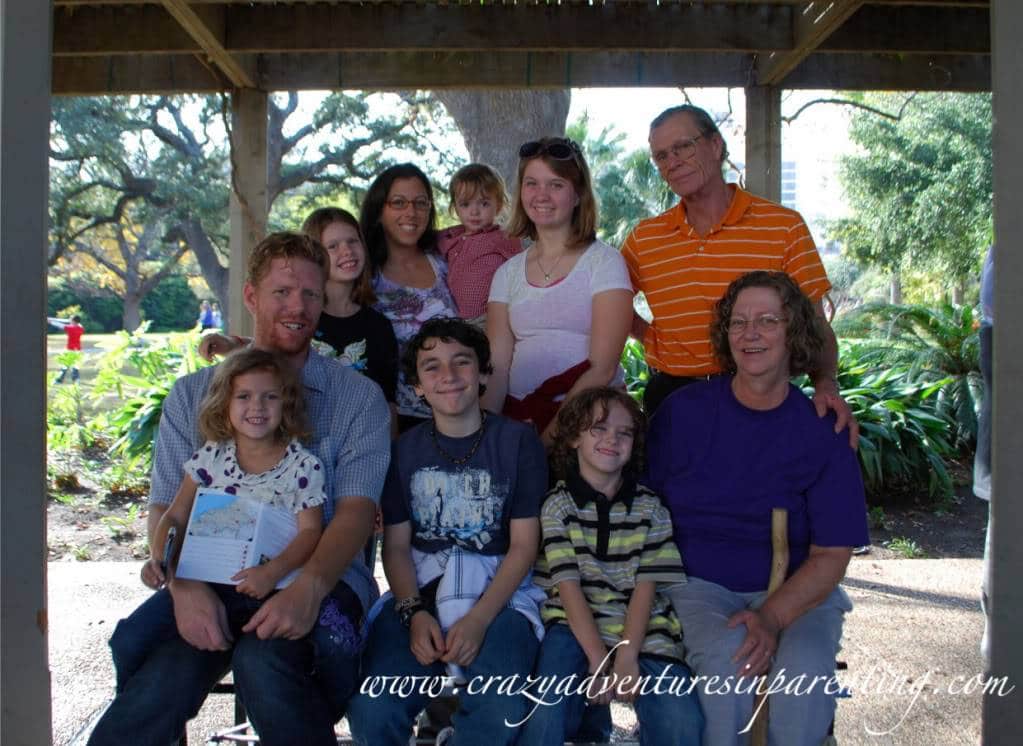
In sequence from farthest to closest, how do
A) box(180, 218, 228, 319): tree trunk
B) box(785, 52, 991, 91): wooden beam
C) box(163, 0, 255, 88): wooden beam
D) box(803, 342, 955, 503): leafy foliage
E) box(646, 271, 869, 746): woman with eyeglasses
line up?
box(180, 218, 228, 319): tree trunk
box(803, 342, 955, 503): leafy foliage
box(785, 52, 991, 91): wooden beam
box(163, 0, 255, 88): wooden beam
box(646, 271, 869, 746): woman with eyeglasses

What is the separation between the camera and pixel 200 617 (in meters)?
2.49

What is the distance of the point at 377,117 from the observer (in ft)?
71.6

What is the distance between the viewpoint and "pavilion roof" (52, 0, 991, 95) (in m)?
4.66

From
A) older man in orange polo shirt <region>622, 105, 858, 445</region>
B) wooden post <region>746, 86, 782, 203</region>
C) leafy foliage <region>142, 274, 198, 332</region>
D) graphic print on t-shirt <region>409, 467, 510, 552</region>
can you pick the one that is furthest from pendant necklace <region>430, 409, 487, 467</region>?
leafy foliage <region>142, 274, 198, 332</region>

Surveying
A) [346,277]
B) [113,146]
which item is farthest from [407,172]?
[113,146]

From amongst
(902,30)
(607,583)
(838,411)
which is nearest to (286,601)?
(607,583)

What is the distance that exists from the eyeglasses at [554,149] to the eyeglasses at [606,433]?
38.7 inches

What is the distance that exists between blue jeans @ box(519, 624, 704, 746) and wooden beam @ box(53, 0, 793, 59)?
3.23 metres

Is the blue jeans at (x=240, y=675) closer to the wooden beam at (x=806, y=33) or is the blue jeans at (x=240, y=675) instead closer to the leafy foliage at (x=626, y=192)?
the wooden beam at (x=806, y=33)

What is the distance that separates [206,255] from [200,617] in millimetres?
25481

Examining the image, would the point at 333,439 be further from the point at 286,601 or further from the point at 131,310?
the point at 131,310

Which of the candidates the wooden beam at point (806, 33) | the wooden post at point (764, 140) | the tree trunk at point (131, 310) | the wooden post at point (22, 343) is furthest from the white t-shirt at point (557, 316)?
the tree trunk at point (131, 310)

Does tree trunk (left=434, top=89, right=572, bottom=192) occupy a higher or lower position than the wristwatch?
higher

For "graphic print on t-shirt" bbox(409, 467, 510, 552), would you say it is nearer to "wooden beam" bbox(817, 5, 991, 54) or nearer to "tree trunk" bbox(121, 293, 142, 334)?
"wooden beam" bbox(817, 5, 991, 54)
